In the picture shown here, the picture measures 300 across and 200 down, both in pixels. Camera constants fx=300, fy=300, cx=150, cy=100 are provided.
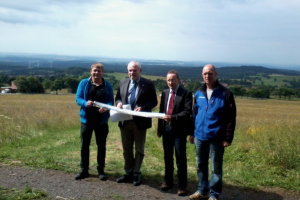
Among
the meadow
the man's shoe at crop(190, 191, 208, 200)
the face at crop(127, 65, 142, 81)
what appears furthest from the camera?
the meadow

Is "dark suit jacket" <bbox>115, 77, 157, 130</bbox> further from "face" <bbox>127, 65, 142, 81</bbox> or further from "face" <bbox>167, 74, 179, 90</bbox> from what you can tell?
"face" <bbox>167, 74, 179, 90</bbox>

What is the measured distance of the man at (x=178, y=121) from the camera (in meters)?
4.72

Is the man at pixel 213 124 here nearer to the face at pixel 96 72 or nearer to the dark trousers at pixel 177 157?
the dark trousers at pixel 177 157

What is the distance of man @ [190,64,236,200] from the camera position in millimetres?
4309

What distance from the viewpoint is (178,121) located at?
470cm

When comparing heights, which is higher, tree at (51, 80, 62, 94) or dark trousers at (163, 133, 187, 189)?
dark trousers at (163, 133, 187, 189)

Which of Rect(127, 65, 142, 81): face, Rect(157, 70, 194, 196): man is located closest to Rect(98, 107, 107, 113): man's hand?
Rect(127, 65, 142, 81): face

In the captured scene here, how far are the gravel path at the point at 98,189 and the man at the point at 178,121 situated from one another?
1.25ft

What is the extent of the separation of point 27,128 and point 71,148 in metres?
3.04

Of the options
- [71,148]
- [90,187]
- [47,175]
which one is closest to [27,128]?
[71,148]

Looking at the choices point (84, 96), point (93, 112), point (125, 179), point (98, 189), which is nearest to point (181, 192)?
point (125, 179)

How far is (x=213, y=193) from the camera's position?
4.47m

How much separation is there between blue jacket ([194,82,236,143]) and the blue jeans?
0.41ft

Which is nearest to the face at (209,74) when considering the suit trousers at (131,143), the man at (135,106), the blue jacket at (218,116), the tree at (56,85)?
the blue jacket at (218,116)
